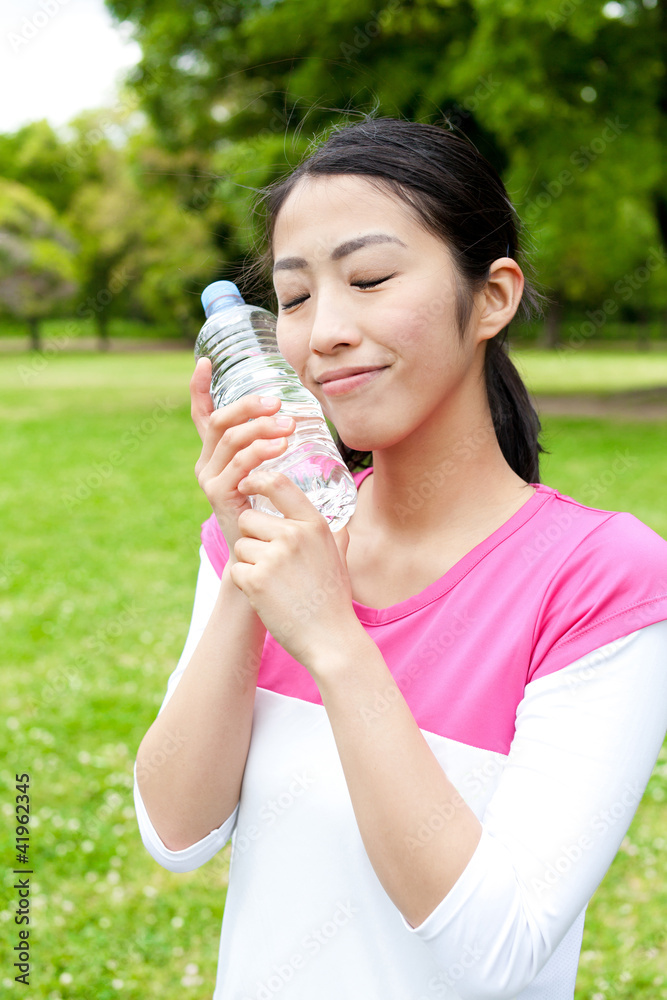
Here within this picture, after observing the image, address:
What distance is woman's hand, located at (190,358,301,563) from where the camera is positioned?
4.57ft

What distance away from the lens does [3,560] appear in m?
9.12

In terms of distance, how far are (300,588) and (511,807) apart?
0.44m

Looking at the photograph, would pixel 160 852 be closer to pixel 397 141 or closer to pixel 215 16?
pixel 397 141

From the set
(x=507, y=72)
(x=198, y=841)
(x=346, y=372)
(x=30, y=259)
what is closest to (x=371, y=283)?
(x=346, y=372)

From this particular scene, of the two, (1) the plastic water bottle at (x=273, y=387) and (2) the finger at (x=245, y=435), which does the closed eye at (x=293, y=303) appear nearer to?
(1) the plastic water bottle at (x=273, y=387)

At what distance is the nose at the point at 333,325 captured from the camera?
1515 millimetres

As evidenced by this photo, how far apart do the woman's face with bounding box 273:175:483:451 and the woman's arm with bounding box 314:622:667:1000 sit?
0.49 m

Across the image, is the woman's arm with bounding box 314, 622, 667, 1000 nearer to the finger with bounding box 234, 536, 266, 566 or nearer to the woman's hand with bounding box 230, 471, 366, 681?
the woman's hand with bounding box 230, 471, 366, 681

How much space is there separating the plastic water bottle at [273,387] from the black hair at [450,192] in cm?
22

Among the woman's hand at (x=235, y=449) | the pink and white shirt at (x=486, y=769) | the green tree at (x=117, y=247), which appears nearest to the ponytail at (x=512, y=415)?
the pink and white shirt at (x=486, y=769)

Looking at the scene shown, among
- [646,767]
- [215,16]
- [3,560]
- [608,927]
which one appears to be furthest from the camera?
[215,16]

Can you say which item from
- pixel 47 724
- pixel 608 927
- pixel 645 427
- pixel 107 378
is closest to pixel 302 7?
pixel 645 427

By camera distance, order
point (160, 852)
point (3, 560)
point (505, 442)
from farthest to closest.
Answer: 1. point (3, 560)
2. point (505, 442)
3. point (160, 852)

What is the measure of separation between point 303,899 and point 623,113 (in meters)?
15.3
